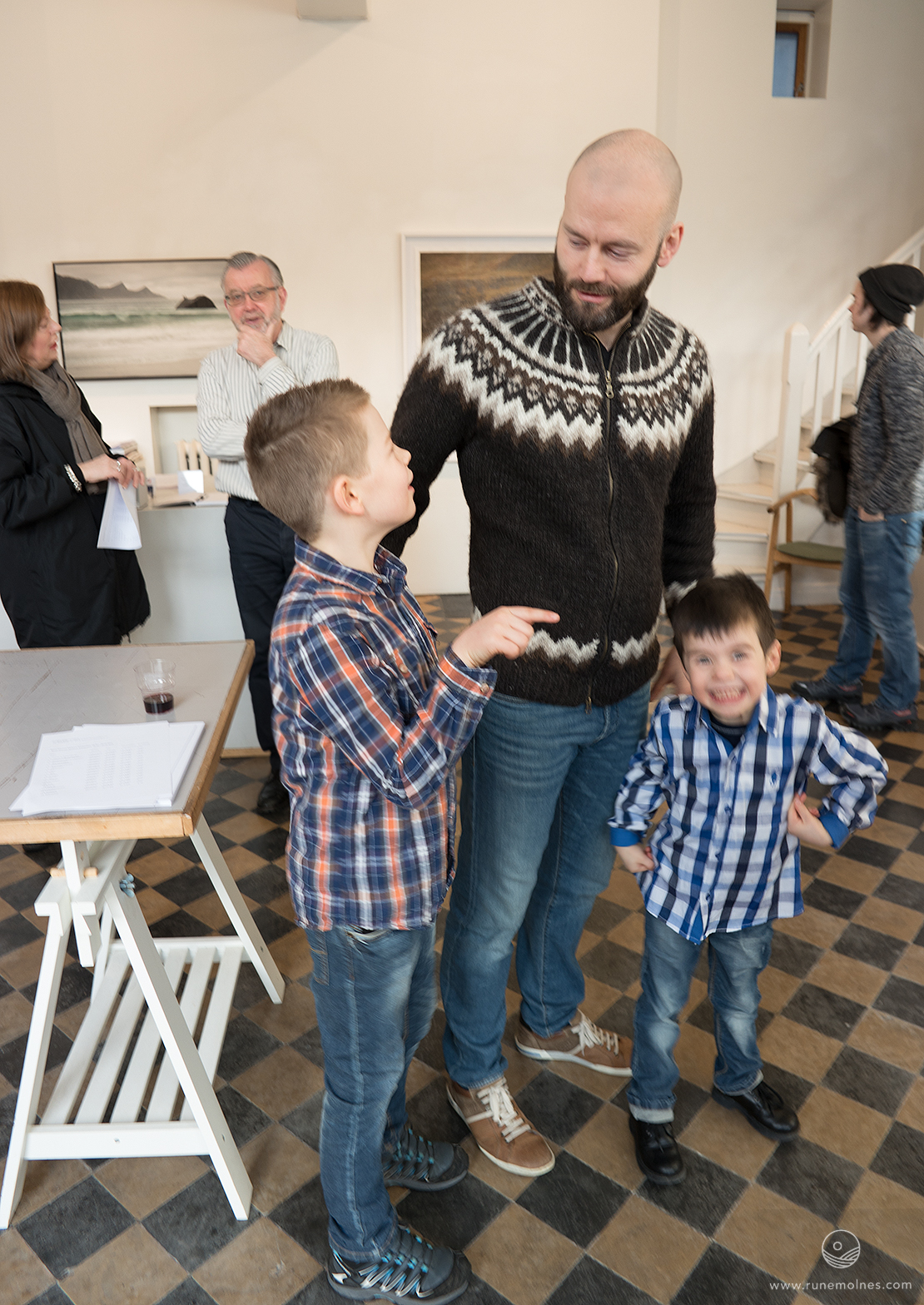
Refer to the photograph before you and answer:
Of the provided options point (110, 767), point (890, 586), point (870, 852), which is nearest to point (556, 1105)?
point (110, 767)

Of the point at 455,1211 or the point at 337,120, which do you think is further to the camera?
the point at 337,120

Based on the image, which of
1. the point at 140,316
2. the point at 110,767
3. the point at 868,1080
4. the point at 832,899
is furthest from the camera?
the point at 140,316

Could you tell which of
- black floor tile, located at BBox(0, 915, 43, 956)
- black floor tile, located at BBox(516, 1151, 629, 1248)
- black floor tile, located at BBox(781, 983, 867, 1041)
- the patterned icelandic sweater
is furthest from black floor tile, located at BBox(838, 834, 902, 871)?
black floor tile, located at BBox(0, 915, 43, 956)

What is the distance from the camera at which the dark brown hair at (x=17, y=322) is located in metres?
2.67

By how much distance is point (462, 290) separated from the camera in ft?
18.0

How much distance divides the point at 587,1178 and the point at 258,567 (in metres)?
2.14

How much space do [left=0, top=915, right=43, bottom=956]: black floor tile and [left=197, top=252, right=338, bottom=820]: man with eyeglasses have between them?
0.84 metres

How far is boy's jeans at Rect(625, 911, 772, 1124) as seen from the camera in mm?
1698

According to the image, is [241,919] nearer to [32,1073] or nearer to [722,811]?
[32,1073]

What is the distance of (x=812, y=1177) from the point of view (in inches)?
68.6

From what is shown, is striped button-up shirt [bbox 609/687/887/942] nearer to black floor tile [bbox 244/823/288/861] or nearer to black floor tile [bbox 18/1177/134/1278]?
black floor tile [bbox 18/1177/134/1278]

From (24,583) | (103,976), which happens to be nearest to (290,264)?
(24,583)

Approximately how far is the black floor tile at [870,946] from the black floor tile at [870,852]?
1.23 feet

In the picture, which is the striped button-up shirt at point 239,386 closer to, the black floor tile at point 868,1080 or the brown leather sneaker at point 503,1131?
the brown leather sneaker at point 503,1131
